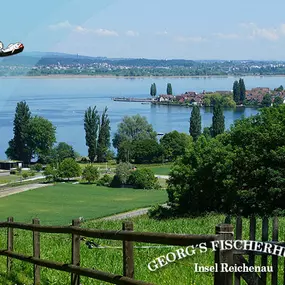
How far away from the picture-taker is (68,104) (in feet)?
538

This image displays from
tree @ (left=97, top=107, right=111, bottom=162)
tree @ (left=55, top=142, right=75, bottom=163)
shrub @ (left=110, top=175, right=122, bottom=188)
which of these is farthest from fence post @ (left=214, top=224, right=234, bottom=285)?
tree @ (left=55, top=142, right=75, bottom=163)

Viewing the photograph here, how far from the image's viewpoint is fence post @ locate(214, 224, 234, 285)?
3344 mm

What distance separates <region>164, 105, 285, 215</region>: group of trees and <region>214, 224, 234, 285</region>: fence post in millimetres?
23158

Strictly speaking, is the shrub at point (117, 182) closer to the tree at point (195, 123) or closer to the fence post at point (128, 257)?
the tree at point (195, 123)

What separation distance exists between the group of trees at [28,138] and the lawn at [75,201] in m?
23.9

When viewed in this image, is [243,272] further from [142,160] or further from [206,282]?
[142,160]

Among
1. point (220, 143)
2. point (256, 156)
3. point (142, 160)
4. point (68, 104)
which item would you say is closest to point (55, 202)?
point (220, 143)

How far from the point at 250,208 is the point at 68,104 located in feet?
456

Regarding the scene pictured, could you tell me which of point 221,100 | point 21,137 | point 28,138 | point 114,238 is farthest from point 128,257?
point 221,100

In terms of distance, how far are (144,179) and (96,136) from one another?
24.4 m

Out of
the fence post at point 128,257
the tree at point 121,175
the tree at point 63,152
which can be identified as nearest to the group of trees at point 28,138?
the tree at point 63,152

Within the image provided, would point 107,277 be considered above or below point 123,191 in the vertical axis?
above

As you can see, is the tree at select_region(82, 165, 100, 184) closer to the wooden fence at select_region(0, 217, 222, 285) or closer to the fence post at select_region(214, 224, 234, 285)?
the wooden fence at select_region(0, 217, 222, 285)

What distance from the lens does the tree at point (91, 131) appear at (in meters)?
85.7
